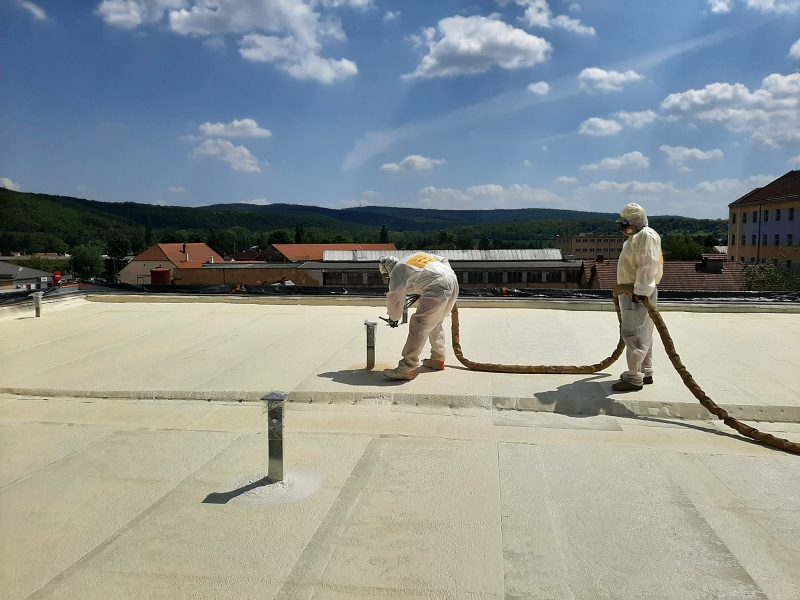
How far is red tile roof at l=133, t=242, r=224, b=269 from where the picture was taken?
8181cm

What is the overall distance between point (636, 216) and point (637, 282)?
2.69ft

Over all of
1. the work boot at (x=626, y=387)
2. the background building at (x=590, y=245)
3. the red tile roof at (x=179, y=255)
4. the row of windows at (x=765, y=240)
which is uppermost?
the background building at (x=590, y=245)

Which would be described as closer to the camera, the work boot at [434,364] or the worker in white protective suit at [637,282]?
the worker in white protective suit at [637,282]

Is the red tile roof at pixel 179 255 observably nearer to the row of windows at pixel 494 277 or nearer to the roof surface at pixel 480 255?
the roof surface at pixel 480 255

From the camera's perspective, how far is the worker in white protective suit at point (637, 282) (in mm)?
7250

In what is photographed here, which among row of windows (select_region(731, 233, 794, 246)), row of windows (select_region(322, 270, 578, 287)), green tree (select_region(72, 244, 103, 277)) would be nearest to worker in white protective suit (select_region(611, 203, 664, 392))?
row of windows (select_region(322, 270, 578, 287))

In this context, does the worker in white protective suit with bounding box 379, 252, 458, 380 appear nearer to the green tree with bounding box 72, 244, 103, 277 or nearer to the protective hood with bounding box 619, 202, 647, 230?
the protective hood with bounding box 619, 202, 647, 230

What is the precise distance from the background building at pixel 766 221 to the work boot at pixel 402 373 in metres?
64.1

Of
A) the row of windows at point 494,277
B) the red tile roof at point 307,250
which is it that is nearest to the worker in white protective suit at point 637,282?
the row of windows at point 494,277

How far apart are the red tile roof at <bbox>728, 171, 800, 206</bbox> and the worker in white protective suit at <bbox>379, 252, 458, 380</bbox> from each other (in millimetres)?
69484

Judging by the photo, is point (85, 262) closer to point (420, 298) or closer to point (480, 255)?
point (480, 255)

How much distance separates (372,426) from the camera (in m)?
6.54

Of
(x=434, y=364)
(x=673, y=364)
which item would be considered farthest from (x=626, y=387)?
(x=434, y=364)

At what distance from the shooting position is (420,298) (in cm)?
825
